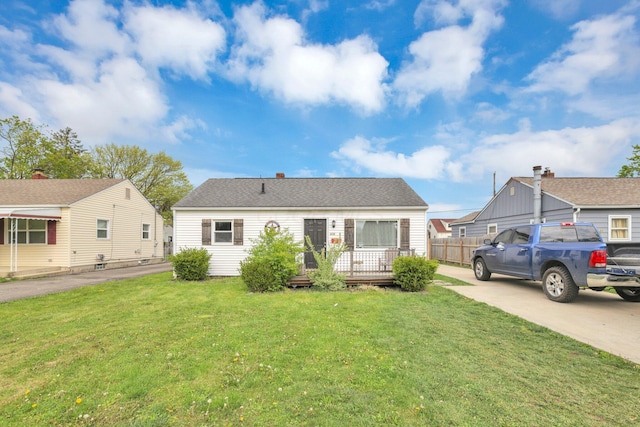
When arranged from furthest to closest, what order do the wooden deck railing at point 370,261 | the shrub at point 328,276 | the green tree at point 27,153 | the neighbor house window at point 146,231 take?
the green tree at point 27,153
the neighbor house window at point 146,231
the wooden deck railing at point 370,261
the shrub at point 328,276

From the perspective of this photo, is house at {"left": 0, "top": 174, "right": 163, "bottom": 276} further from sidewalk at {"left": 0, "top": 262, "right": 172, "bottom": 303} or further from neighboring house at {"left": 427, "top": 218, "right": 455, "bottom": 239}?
neighboring house at {"left": 427, "top": 218, "right": 455, "bottom": 239}

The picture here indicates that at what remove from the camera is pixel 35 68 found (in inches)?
550

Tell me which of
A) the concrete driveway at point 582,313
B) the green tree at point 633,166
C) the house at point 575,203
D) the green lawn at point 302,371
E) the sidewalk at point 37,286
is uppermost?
the green tree at point 633,166

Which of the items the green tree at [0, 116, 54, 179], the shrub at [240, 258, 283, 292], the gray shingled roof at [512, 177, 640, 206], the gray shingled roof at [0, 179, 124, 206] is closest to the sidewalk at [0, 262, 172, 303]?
the gray shingled roof at [0, 179, 124, 206]

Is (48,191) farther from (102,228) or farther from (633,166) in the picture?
(633,166)

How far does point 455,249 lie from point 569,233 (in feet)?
33.1

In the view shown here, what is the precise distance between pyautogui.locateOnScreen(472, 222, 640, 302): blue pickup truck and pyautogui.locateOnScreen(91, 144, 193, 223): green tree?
32631 mm

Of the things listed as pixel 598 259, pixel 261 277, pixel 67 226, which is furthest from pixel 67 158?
pixel 598 259

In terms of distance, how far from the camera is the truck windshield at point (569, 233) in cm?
728

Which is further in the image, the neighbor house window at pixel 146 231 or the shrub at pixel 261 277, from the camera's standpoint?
the neighbor house window at pixel 146 231

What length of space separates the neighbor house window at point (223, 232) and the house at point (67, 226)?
25.0 feet

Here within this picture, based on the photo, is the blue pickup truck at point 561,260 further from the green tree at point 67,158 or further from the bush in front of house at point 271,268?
the green tree at point 67,158

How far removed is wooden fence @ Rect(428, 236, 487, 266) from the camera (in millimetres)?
15394

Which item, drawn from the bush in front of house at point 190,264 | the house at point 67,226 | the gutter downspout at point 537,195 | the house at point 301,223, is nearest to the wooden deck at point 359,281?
the house at point 301,223
